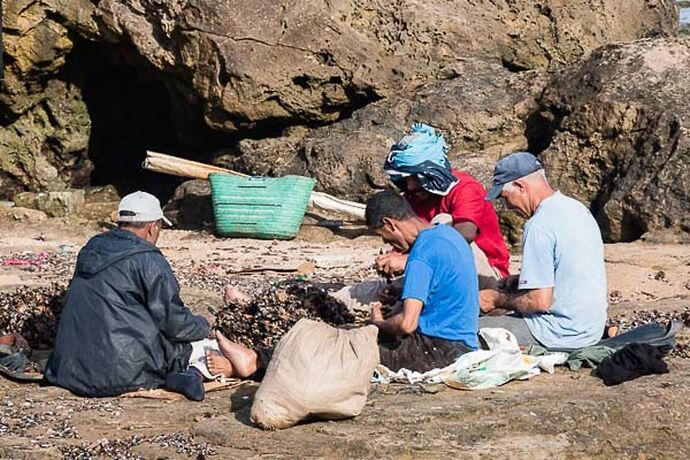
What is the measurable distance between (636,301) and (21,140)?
10645mm

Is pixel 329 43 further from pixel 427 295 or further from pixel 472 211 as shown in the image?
pixel 427 295

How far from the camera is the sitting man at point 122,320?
6.41 meters

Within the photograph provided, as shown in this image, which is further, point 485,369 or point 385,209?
point 485,369

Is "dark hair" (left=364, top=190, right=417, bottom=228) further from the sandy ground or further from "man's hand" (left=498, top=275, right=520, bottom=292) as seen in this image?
"man's hand" (left=498, top=275, right=520, bottom=292)

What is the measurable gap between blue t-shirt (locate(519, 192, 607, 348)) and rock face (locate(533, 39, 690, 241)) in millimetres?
6453

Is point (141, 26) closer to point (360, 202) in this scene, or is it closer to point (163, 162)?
point (163, 162)

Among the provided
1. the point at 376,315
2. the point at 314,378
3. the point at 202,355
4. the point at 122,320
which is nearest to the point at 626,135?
the point at 376,315

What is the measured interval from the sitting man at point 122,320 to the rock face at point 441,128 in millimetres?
8669

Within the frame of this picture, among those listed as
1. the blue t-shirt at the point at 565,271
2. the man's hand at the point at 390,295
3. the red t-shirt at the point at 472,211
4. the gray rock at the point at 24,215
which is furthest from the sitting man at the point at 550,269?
the gray rock at the point at 24,215

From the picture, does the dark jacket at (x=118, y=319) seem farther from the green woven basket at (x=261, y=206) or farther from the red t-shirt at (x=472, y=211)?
the green woven basket at (x=261, y=206)

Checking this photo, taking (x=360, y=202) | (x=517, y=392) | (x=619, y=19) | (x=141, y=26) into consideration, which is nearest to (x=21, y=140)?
(x=141, y=26)

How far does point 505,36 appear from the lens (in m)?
16.2

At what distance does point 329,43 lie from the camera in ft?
51.6

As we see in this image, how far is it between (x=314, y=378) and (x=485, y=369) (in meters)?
1.16
